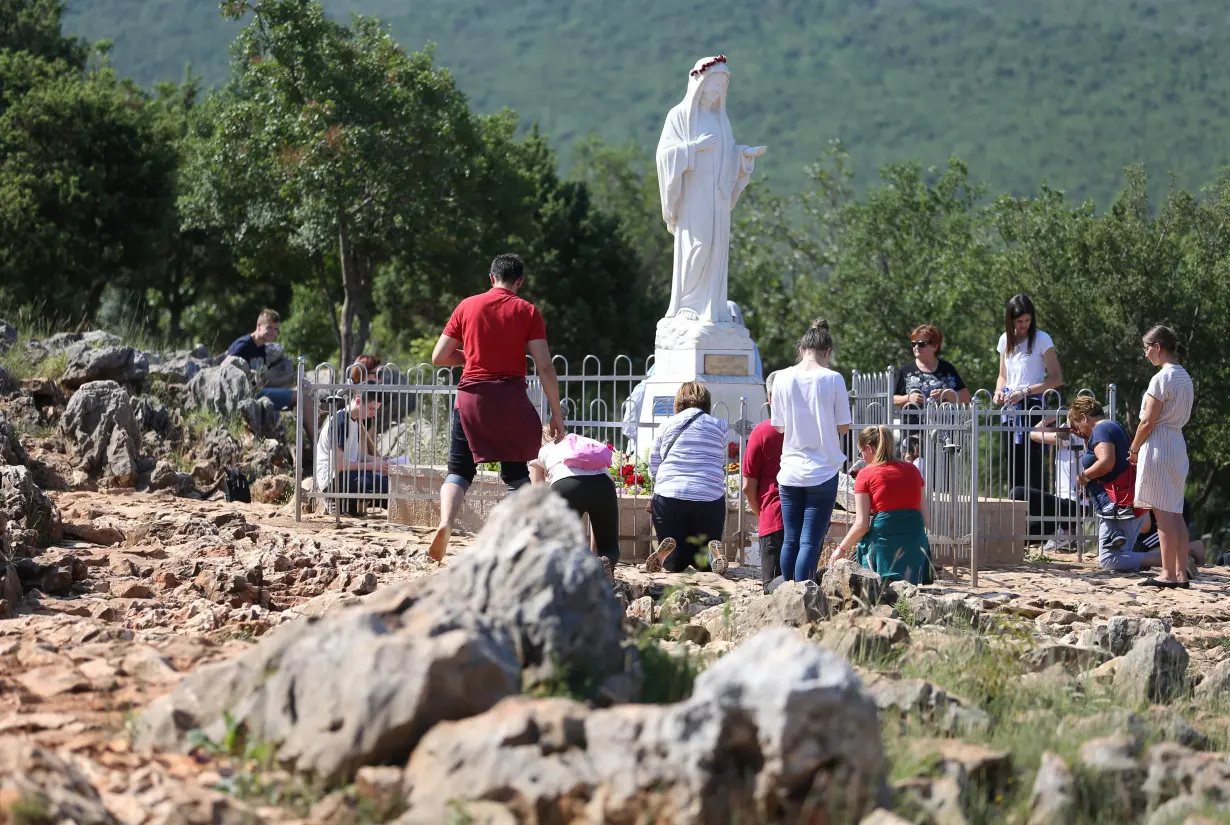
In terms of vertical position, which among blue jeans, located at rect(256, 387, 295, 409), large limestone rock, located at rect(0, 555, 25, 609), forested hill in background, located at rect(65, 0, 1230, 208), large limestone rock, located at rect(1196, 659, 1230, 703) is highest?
forested hill in background, located at rect(65, 0, 1230, 208)

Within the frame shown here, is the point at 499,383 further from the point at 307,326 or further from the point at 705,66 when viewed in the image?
the point at 307,326

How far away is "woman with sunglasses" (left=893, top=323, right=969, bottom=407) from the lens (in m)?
11.1

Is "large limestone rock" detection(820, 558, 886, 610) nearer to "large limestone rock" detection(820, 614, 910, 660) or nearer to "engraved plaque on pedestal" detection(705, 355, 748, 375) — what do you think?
"large limestone rock" detection(820, 614, 910, 660)

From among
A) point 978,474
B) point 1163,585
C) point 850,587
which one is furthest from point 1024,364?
point 850,587

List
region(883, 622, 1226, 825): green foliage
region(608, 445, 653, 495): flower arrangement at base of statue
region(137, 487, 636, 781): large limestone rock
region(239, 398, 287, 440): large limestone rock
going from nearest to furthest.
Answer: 1. region(137, 487, 636, 781): large limestone rock
2. region(883, 622, 1226, 825): green foliage
3. region(608, 445, 653, 495): flower arrangement at base of statue
4. region(239, 398, 287, 440): large limestone rock

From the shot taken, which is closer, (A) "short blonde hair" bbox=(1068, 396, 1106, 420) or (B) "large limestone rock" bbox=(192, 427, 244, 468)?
(A) "short blonde hair" bbox=(1068, 396, 1106, 420)

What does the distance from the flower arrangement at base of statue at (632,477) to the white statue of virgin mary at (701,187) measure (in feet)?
9.45

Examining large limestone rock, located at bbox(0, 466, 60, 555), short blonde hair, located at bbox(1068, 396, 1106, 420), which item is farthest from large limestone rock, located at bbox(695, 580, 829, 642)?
short blonde hair, located at bbox(1068, 396, 1106, 420)

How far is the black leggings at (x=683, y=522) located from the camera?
9.09 meters

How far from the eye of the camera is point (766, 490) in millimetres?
8344

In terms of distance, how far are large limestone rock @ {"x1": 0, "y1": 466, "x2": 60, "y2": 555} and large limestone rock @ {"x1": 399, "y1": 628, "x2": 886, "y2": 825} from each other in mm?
5605

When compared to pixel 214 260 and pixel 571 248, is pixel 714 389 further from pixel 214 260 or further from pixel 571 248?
pixel 571 248

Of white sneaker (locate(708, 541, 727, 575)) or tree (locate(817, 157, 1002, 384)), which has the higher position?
tree (locate(817, 157, 1002, 384))

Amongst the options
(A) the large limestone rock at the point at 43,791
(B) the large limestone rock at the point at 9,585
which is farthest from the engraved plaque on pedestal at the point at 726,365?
(A) the large limestone rock at the point at 43,791
